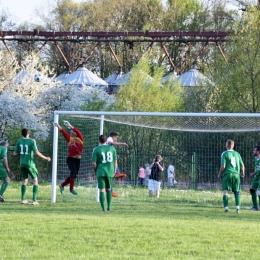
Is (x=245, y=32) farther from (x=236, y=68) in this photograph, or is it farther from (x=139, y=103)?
(x=139, y=103)

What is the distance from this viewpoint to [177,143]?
2716cm

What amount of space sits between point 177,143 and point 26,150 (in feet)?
34.0

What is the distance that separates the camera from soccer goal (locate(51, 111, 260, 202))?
22859 mm

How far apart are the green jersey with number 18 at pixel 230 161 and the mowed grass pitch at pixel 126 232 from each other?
0.97 meters

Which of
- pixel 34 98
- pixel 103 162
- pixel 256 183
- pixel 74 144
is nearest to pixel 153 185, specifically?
pixel 74 144

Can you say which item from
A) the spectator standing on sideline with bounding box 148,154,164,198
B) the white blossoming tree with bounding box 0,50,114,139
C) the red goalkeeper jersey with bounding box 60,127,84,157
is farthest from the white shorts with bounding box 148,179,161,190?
the white blossoming tree with bounding box 0,50,114,139

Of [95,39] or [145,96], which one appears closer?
[145,96]

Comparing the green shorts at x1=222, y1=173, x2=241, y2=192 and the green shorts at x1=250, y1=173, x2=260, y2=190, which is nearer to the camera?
the green shorts at x1=222, y1=173, x2=241, y2=192

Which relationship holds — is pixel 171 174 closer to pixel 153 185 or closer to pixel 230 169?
pixel 153 185

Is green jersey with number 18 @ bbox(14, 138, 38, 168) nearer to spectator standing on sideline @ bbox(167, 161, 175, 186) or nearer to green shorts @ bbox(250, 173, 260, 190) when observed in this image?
green shorts @ bbox(250, 173, 260, 190)

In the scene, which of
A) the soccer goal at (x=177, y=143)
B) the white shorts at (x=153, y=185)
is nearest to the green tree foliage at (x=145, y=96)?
the soccer goal at (x=177, y=143)

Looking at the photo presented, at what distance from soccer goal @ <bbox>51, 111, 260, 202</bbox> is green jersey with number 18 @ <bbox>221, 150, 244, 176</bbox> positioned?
5.52 meters

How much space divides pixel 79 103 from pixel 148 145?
25.0 metres

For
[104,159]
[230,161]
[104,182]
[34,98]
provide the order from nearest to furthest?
1. [104,159]
2. [104,182]
3. [230,161]
4. [34,98]
